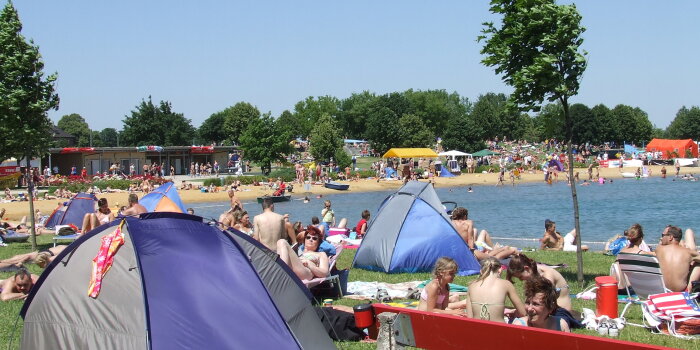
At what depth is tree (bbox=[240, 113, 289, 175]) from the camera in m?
61.7

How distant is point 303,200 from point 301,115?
222 ft

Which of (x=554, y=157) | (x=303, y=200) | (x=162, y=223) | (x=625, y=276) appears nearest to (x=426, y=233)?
(x=625, y=276)

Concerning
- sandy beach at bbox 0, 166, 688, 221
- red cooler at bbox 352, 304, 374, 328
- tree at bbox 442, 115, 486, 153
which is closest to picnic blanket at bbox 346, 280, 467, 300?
red cooler at bbox 352, 304, 374, 328

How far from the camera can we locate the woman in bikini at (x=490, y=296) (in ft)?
24.3

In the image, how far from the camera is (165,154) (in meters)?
63.4

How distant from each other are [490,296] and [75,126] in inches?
5572

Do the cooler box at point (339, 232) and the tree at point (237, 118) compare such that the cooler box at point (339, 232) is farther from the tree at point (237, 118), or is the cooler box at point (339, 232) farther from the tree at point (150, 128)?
the tree at point (237, 118)

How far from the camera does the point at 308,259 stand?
34.3 feet

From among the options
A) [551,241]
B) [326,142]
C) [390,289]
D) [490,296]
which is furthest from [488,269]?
[326,142]

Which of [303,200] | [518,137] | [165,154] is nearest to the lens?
[303,200]

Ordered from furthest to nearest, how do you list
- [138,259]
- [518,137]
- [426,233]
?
[518,137]
[426,233]
[138,259]

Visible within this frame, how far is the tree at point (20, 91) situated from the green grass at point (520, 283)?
2655mm

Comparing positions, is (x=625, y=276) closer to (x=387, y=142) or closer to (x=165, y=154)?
(x=165, y=154)

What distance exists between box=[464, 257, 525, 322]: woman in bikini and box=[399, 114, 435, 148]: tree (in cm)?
7808
